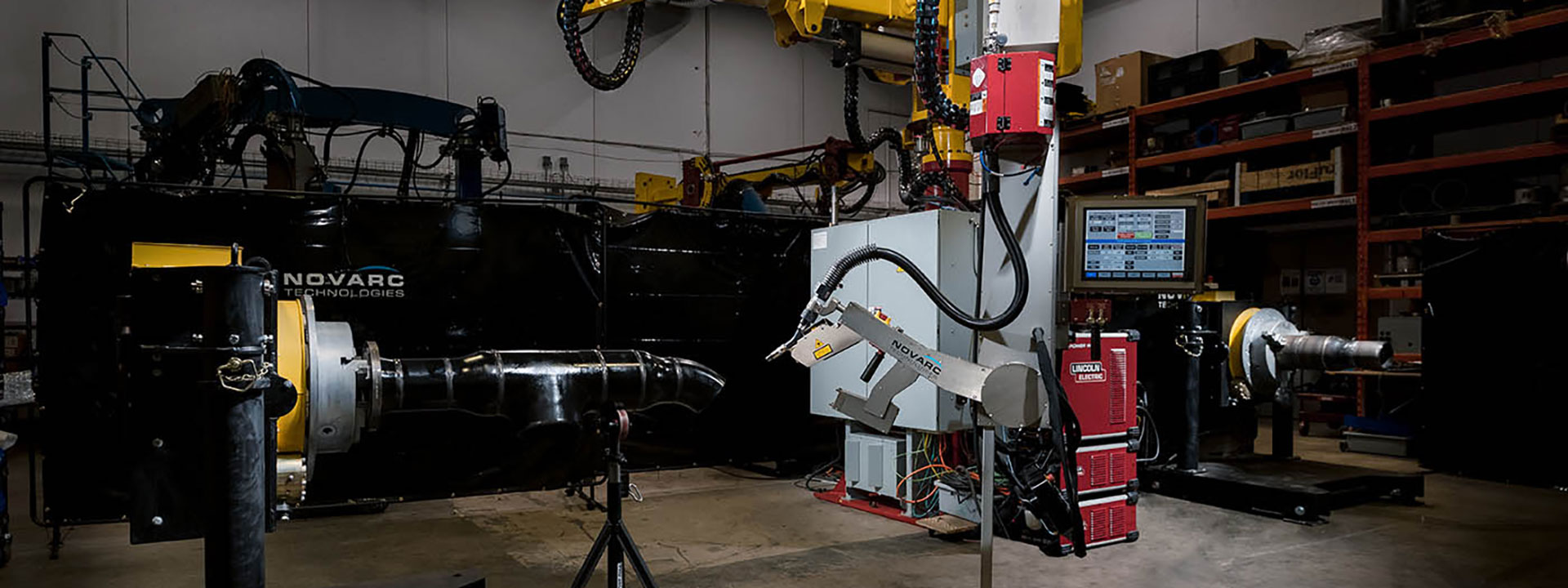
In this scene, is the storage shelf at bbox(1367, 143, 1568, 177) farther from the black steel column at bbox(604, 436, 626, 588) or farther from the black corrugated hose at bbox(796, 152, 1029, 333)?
the black steel column at bbox(604, 436, 626, 588)

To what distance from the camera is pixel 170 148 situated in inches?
192

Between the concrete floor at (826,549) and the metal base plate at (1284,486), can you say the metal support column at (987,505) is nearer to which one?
the concrete floor at (826,549)

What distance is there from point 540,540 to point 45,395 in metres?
2.17

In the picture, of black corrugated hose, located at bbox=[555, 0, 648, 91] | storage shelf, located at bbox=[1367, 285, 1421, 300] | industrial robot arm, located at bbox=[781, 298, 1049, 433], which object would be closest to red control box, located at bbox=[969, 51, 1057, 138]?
industrial robot arm, located at bbox=[781, 298, 1049, 433]

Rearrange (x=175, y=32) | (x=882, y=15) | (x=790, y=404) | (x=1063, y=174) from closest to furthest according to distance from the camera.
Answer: (x=882, y=15) → (x=790, y=404) → (x=175, y=32) → (x=1063, y=174)

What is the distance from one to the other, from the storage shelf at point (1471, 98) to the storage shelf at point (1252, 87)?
1.68ft

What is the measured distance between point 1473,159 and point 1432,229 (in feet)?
2.18

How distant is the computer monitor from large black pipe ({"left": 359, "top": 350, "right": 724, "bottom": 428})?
2.48m

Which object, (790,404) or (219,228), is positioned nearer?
(219,228)

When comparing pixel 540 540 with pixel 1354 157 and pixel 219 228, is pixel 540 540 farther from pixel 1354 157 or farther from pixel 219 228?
pixel 1354 157

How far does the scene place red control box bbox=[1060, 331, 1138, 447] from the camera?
4094mm

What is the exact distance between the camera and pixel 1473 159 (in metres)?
6.32

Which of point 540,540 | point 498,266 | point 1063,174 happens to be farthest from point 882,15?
point 1063,174

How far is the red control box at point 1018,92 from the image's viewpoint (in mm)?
2965
